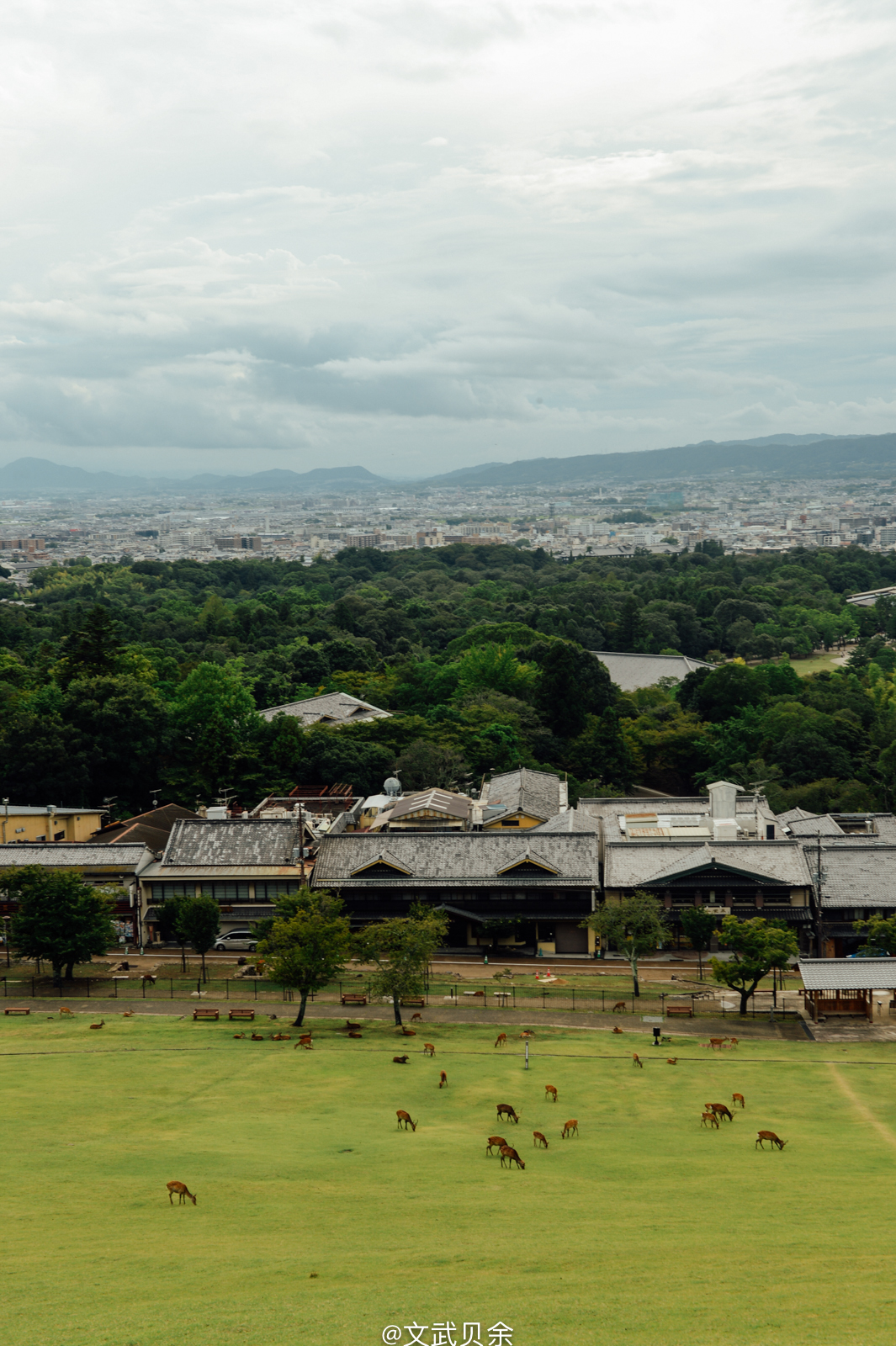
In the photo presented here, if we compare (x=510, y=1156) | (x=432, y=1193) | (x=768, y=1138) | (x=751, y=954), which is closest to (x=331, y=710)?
(x=751, y=954)

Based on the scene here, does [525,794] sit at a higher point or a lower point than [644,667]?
lower

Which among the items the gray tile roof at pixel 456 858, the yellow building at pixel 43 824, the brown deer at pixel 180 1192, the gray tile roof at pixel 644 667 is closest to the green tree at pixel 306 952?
the gray tile roof at pixel 456 858

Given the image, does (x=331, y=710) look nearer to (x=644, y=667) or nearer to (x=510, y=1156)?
(x=644, y=667)

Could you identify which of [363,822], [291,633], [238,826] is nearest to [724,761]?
[363,822]

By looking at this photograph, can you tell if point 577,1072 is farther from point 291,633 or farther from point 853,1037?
point 291,633

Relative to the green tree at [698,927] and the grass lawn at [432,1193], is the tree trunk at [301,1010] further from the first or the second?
the green tree at [698,927]

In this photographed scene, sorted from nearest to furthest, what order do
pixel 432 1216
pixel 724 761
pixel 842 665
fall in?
pixel 432 1216, pixel 724 761, pixel 842 665
